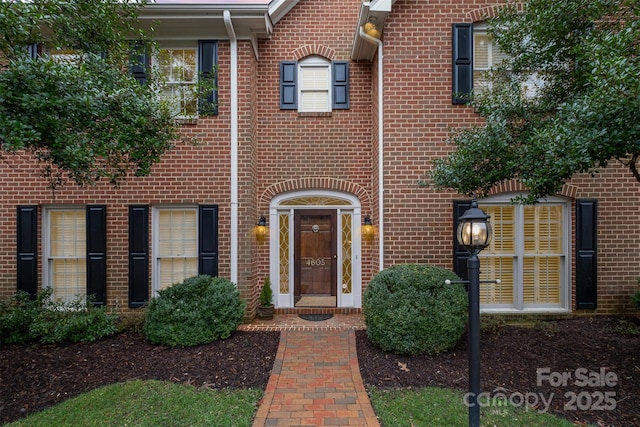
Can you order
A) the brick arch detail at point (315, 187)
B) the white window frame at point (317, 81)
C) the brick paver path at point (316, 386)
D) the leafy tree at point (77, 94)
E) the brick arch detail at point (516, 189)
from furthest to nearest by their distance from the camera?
the white window frame at point (317, 81), the brick arch detail at point (315, 187), the brick arch detail at point (516, 189), the brick paver path at point (316, 386), the leafy tree at point (77, 94)

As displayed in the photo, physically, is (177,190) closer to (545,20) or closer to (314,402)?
(314,402)

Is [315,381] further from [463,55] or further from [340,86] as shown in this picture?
[463,55]

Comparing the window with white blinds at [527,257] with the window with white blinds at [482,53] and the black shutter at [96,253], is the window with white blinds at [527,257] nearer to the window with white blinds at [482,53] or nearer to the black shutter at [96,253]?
the window with white blinds at [482,53]

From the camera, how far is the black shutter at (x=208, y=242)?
632 centimetres

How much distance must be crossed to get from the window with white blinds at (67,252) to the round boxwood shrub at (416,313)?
5.30m

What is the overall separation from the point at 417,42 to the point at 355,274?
440cm

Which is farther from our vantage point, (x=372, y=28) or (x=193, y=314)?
(x=372, y=28)

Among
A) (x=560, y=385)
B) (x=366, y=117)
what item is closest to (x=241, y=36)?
(x=366, y=117)

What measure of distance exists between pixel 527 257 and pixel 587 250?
94 cm

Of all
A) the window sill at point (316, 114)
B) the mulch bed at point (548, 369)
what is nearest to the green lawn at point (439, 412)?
the mulch bed at point (548, 369)

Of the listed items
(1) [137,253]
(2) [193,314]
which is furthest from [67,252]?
(2) [193,314]

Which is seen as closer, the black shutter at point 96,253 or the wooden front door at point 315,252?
the black shutter at point 96,253

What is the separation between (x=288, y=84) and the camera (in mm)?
6906

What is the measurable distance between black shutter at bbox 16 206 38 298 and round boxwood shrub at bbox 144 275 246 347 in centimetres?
266
